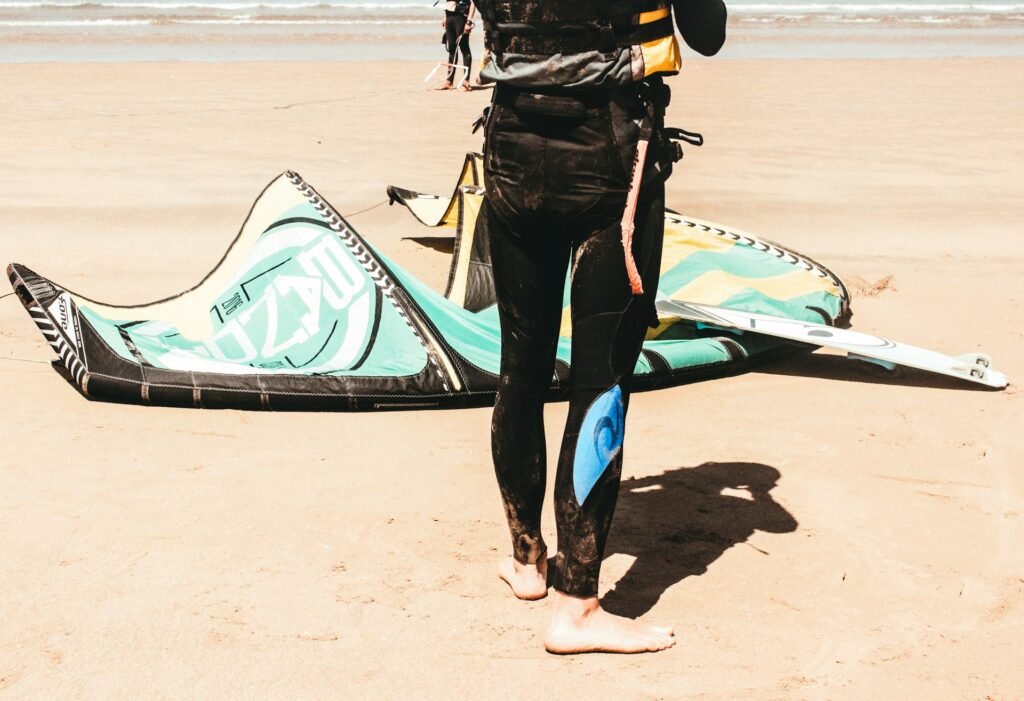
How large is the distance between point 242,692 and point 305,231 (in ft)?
9.62

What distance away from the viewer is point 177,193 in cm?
930

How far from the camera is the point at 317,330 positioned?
16.7 feet

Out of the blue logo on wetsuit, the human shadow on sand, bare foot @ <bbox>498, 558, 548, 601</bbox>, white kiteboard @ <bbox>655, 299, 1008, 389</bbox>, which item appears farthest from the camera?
white kiteboard @ <bbox>655, 299, 1008, 389</bbox>

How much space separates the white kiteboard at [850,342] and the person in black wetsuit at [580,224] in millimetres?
2425

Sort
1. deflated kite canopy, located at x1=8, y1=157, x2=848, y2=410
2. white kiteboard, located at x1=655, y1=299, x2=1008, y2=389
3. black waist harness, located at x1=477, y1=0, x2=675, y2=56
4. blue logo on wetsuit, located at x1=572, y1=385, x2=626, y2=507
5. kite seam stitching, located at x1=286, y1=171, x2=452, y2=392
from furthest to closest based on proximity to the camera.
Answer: white kiteboard, located at x1=655, y1=299, x2=1008, y2=389
kite seam stitching, located at x1=286, y1=171, x2=452, y2=392
deflated kite canopy, located at x1=8, y1=157, x2=848, y2=410
blue logo on wetsuit, located at x1=572, y1=385, x2=626, y2=507
black waist harness, located at x1=477, y1=0, x2=675, y2=56

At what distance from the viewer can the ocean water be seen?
22344 millimetres

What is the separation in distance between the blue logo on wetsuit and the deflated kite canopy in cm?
186

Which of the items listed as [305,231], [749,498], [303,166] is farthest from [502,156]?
[303,166]

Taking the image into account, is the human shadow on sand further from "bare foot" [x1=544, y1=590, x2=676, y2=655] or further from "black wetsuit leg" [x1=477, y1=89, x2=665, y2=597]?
"black wetsuit leg" [x1=477, y1=89, x2=665, y2=597]

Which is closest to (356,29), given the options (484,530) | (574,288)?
(484,530)

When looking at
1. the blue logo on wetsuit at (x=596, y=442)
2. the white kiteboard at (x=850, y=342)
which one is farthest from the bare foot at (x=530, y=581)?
the white kiteboard at (x=850, y=342)

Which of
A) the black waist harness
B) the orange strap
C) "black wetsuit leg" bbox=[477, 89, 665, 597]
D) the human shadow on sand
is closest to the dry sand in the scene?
the human shadow on sand

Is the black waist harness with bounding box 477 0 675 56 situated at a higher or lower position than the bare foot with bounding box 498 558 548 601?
higher

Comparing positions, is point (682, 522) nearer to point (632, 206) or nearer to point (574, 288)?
point (574, 288)
